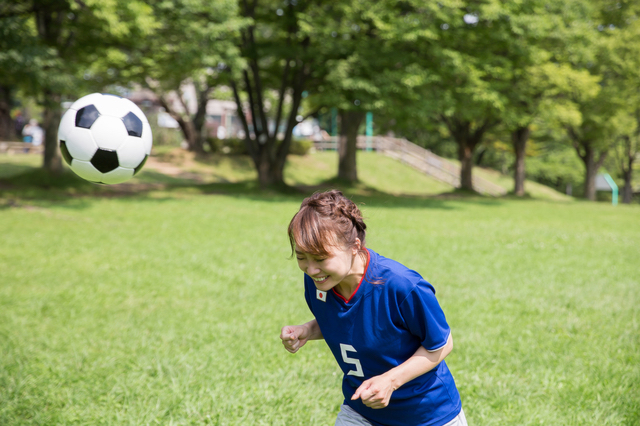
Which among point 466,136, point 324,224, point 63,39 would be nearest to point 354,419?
point 324,224

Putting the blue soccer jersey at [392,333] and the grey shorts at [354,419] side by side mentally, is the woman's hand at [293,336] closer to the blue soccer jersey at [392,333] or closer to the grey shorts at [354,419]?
the blue soccer jersey at [392,333]

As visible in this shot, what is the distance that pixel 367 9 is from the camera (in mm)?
15125

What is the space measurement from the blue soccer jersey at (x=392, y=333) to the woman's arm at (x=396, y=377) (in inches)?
1.8

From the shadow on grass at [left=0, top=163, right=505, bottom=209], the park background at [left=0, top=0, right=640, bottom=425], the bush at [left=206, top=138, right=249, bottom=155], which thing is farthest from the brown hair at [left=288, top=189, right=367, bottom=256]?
the bush at [left=206, top=138, right=249, bottom=155]

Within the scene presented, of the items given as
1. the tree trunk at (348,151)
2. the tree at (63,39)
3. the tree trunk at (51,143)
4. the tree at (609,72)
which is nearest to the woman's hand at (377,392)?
the tree at (63,39)

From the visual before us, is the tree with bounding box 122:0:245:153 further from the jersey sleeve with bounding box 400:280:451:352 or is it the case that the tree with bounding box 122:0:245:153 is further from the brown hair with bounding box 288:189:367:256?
the jersey sleeve with bounding box 400:280:451:352

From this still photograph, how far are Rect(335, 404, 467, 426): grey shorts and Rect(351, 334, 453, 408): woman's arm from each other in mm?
338

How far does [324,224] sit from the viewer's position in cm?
180

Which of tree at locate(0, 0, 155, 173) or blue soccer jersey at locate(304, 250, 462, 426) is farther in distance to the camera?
tree at locate(0, 0, 155, 173)

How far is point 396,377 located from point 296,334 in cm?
52

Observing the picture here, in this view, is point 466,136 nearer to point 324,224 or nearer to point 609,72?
point 609,72

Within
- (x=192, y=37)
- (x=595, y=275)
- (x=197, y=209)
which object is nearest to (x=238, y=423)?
(x=595, y=275)

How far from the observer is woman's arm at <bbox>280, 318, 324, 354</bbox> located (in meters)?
2.12

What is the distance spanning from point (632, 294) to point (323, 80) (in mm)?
13206
